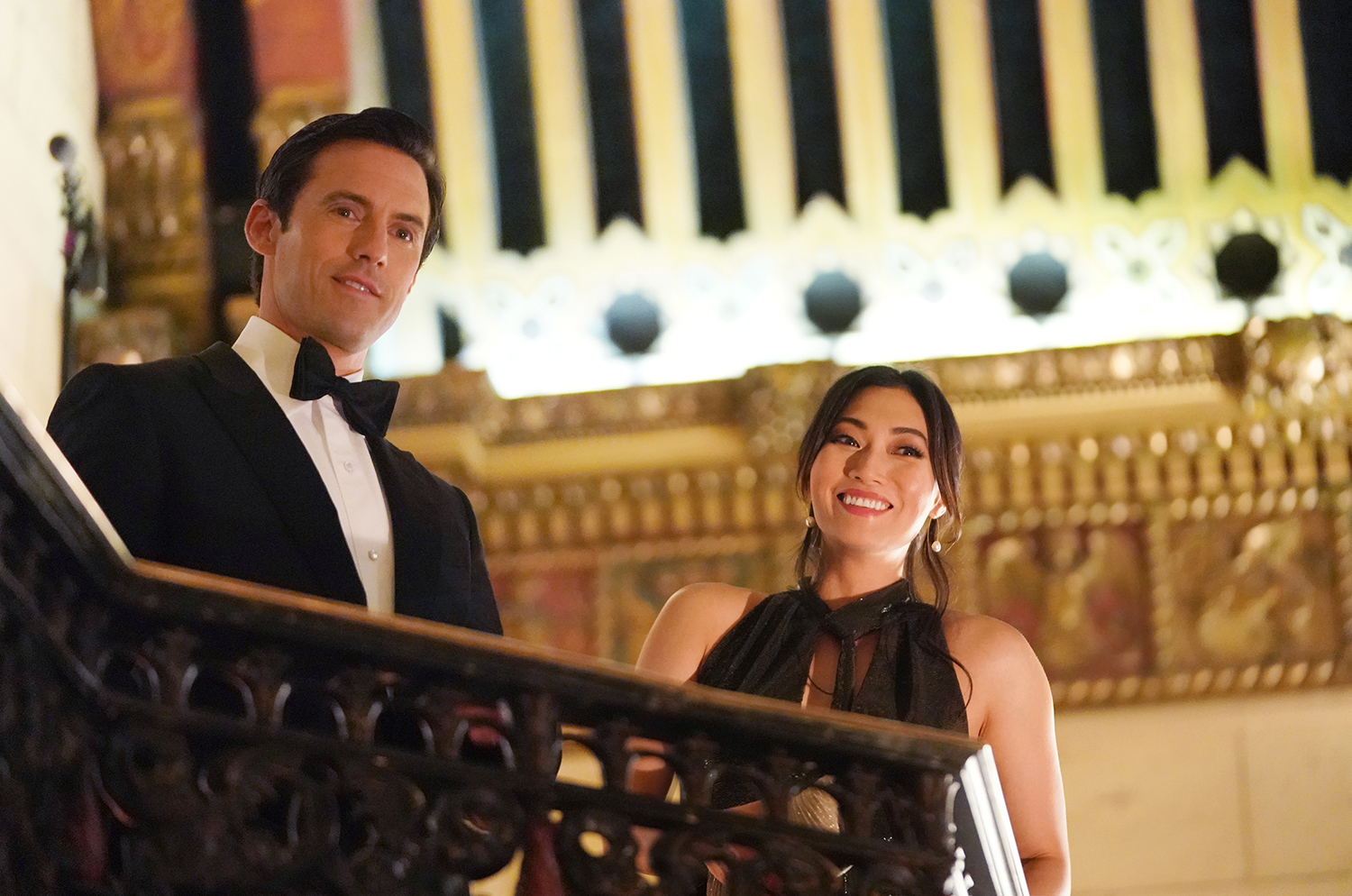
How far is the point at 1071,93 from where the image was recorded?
3.25 meters

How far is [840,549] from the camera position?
211 centimetres

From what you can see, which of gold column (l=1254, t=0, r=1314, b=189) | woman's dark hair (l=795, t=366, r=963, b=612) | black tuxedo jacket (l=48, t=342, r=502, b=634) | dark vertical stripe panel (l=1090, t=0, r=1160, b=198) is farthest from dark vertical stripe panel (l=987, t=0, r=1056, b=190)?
black tuxedo jacket (l=48, t=342, r=502, b=634)

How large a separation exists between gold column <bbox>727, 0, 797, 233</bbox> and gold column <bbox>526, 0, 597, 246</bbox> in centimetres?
35

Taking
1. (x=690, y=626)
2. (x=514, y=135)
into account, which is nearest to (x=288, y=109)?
(x=514, y=135)

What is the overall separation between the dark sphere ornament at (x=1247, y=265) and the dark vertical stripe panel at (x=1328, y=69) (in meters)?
0.28

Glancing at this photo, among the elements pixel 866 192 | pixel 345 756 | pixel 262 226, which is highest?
pixel 866 192

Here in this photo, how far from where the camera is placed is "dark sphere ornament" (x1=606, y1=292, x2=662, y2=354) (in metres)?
3.21

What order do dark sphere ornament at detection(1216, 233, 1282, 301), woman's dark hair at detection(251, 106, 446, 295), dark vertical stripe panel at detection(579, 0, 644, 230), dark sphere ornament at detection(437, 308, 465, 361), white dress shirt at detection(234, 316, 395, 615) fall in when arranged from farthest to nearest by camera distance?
1. dark vertical stripe panel at detection(579, 0, 644, 230)
2. dark sphere ornament at detection(437, 308, 465, 361)
3. dark sphere ornament at detection(1216, 233, 1282, 301)
4. woman's dark hair at detection(251, 106, 446, 295)
5. white dress shirt at detection(234, 316, 395, 615)

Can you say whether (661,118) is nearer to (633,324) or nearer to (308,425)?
(633,324)

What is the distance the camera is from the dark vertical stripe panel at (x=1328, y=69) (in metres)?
3.27

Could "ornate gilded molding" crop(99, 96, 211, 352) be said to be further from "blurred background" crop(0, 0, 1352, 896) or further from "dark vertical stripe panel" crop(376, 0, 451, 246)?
"dark vertical stripe panel" crop(376, 0, 451, 246)

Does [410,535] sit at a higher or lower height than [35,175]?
lower

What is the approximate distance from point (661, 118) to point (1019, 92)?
800mm

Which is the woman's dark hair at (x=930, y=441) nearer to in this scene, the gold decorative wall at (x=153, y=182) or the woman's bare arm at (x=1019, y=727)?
the woman's bare arm at (x=1019, y=727)
